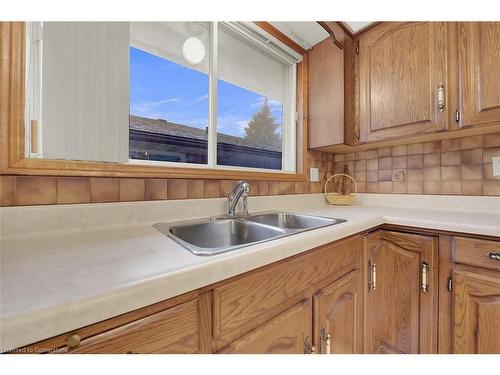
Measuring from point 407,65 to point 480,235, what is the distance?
970 millimetres

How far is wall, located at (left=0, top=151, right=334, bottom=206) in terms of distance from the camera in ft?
2.27

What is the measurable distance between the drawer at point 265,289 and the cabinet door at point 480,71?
0.99m

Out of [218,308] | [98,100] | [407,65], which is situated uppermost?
[407,65]

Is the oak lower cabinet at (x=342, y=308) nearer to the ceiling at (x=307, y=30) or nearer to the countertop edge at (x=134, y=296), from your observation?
the countertop edge at (x=134, y=296)

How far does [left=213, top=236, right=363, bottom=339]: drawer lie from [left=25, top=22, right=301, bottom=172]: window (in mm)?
698

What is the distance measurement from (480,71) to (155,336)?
1.64m

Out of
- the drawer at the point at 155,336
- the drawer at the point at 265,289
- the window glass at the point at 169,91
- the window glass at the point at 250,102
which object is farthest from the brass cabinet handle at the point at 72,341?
the window glass at the point at 250,102

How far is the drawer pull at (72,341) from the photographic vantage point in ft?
1.08

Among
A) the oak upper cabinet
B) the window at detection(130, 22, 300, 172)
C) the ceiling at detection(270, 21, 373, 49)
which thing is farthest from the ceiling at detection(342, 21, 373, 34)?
the window at detection(130, 22, 300, 172)

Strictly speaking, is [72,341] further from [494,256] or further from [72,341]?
[494,256]

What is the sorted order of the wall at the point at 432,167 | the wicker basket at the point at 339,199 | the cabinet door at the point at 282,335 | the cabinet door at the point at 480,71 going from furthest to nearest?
the wicker basket at the point at 339,199
the wall at the point at 432,167
the cabinet door at the point at 480,71
the cabinet door at the point at 282,335

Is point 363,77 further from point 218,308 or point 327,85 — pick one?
point 218,308

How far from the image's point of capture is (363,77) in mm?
1434

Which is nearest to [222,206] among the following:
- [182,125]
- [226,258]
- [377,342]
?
[182,125]
